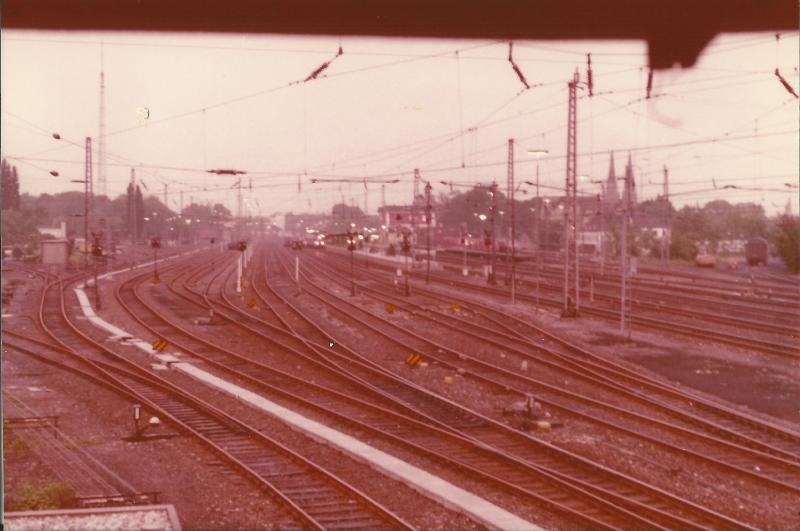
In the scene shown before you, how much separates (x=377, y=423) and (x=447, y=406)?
160 cm

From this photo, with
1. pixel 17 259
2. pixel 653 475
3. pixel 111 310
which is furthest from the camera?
pixel 17 259

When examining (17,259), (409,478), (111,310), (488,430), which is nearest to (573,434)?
(488,430)

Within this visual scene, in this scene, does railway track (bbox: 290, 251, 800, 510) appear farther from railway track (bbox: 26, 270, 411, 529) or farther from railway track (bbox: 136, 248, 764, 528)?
railway track (bbox: 26, 270, 411, 529)

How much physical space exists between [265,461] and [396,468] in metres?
1.92

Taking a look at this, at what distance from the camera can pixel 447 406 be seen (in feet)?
44.5

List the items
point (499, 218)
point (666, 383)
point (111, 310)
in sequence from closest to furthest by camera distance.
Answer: point (666, 383) → point (111, 310) → point (499, 218)

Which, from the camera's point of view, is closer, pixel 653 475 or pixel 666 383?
pixel 653 475

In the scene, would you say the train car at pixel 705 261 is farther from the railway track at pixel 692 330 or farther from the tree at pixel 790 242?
the railway track at pixel 692 330

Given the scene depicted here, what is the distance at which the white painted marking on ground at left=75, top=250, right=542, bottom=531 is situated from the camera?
8.27 meters

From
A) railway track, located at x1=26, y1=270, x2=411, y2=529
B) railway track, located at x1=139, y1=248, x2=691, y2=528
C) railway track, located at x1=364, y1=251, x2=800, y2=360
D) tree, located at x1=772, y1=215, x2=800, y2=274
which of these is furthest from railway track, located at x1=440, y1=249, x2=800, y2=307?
railway track, located at x1=26, y1=270, x2=411, y2=529

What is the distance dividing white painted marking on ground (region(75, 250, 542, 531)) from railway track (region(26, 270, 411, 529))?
0.80m

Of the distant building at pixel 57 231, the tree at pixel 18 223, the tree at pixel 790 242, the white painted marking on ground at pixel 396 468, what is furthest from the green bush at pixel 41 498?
the tree at pixel 790 242

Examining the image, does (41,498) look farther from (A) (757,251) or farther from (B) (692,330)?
(A) (757,251)

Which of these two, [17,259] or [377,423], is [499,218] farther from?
[377,423]
